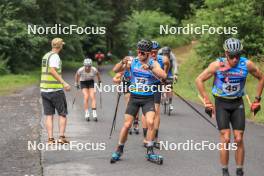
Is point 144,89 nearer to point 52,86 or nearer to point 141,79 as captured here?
point 141,79

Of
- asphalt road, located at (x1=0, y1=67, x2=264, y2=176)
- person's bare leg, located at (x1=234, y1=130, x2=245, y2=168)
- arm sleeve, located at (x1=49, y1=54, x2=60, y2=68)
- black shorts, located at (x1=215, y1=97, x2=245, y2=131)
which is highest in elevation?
arm sleeve, located at (x1=49, y1=54, x2=60, y2=68)

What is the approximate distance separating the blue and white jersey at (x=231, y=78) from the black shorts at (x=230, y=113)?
0.35 feet

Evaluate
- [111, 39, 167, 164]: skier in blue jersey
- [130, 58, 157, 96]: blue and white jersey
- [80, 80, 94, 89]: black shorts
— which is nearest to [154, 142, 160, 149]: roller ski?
[111, 39, 167, 164]: skier in blue jersey

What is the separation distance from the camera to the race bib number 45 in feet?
27.9

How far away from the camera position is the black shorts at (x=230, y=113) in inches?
336

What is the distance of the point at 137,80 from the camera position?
32.3 feet

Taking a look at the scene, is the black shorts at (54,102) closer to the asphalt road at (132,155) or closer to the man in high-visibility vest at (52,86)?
the man in high-visibility vest at (52,86)

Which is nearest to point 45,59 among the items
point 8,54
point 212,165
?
point 212,165

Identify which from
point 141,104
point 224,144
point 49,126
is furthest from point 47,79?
point 224,144

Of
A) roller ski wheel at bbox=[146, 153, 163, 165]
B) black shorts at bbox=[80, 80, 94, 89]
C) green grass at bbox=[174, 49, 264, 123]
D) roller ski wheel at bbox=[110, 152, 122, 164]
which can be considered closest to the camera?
roller ski wheel at bbox=[146, 153, 163, 165]

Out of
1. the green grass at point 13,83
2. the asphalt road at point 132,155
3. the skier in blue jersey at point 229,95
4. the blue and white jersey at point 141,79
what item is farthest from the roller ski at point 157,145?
the green grass at point 13,83

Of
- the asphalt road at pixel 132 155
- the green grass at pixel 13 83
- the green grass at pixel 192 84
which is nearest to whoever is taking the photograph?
the asphalt road at pixel 132 155

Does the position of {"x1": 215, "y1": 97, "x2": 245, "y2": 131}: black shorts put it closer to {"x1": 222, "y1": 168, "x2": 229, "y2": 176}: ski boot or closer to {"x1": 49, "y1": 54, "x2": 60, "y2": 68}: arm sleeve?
{"x1": 222, "y1": 168, "x2": 229, "y2": 176}: ski boot

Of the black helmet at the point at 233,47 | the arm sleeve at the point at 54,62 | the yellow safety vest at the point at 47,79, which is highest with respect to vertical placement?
the black helmet at the point at 233,47
